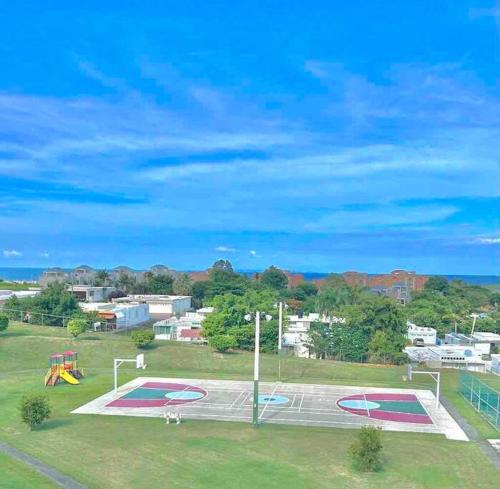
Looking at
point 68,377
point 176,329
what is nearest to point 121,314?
point 176,329

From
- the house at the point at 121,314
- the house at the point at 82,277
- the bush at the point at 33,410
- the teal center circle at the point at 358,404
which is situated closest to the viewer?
the bush at the point at 33,410

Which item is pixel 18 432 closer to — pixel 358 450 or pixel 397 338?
pixel 358 450

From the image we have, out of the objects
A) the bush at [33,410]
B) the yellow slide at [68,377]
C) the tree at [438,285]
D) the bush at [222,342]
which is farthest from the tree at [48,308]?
the tree at [438,285]

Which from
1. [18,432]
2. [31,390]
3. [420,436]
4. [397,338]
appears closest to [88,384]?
[31,390]

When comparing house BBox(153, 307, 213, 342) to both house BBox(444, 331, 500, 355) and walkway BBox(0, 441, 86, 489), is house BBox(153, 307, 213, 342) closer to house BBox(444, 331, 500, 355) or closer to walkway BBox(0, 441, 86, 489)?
house BBox(444, 331, 500, 355)

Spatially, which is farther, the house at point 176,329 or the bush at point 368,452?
the house at point 176,329

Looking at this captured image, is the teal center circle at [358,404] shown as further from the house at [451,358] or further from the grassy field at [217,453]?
the house at [451,358]

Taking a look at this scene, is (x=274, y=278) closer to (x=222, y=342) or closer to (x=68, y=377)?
(x=222, y=342)
